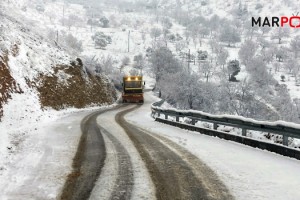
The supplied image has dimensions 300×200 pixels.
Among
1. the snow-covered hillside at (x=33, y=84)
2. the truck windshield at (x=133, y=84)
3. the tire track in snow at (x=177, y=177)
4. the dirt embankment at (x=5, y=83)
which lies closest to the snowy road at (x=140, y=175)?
the tire track in snow at (x=177, y=177)

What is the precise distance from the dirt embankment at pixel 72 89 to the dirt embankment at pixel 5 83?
17.1 ft

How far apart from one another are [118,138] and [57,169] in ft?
17.9

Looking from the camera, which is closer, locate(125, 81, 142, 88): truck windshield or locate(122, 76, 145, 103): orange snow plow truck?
locate(125, 81, 142, 88): truck windshield

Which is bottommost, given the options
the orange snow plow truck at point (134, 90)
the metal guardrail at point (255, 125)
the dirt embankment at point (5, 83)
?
the orange snow plow truck at point (134, 90)

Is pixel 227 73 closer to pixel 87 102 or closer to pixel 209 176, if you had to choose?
pixel 87 102

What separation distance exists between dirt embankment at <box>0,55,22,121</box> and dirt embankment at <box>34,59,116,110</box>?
521 cm

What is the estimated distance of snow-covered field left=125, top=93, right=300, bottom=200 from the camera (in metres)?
6.39

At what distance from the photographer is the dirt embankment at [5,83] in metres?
22.1

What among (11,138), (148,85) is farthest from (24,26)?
(148,85)

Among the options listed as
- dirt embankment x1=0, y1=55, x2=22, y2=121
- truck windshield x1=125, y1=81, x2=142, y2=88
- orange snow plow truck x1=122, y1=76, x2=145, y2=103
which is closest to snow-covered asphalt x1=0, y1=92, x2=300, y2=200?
dirt embankment x1=0, y1=55, x2=22, y2=121

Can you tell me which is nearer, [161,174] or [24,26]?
[161,174]

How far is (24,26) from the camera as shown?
1747 inches

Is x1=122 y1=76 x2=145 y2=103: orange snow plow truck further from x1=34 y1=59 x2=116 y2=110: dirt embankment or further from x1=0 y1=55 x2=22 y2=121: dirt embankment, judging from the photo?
x1=0 y1=55 x2=22 y2=121: dirt embankment

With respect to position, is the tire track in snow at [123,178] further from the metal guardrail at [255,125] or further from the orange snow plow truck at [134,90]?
the orange snow plow truck at [134,90]
